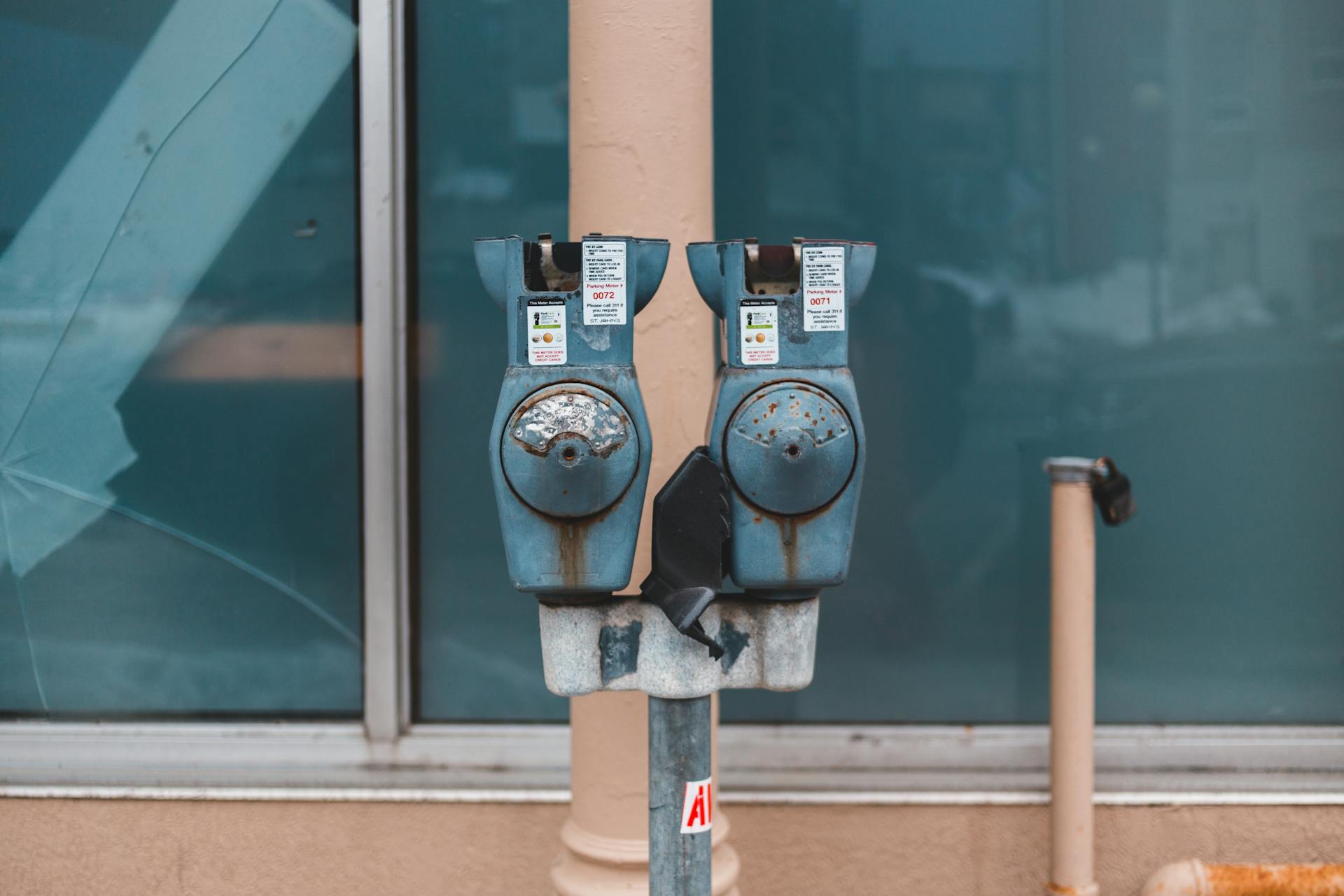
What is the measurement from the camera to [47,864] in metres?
3.00

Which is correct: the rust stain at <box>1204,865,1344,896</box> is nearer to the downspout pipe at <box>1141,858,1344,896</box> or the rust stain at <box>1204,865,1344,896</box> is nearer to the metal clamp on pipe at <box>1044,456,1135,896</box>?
the downspout pipe at <box>1141,858,1344,896</box>

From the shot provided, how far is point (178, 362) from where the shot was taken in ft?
10.1

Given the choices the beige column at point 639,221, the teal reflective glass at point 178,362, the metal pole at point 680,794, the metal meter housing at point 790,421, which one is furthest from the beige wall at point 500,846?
the metal meter housing at point 790,421

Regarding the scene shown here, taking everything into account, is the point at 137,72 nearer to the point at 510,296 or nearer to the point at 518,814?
the point at 510,296

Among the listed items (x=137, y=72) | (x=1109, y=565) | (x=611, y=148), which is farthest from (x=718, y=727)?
(x=137, y=72)

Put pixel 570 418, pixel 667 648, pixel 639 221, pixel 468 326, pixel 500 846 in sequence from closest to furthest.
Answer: pixel 570 418 < pixel 667 648 < pixel 639 221 < pixel 500 846 < pixel 468 326

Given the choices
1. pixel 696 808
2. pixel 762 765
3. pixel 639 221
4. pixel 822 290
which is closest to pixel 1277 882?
pixel 762 765

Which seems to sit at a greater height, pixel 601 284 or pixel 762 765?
pixel 601 284

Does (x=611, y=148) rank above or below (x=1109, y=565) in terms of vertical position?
above

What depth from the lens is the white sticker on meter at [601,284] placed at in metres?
1.77

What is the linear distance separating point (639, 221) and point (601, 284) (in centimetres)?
65

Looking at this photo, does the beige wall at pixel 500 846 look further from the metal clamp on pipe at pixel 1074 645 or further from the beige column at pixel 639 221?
the beige column at pixel 639 221

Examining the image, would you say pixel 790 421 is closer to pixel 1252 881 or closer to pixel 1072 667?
pixel 1072 667

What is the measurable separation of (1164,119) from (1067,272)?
1.44 feet
